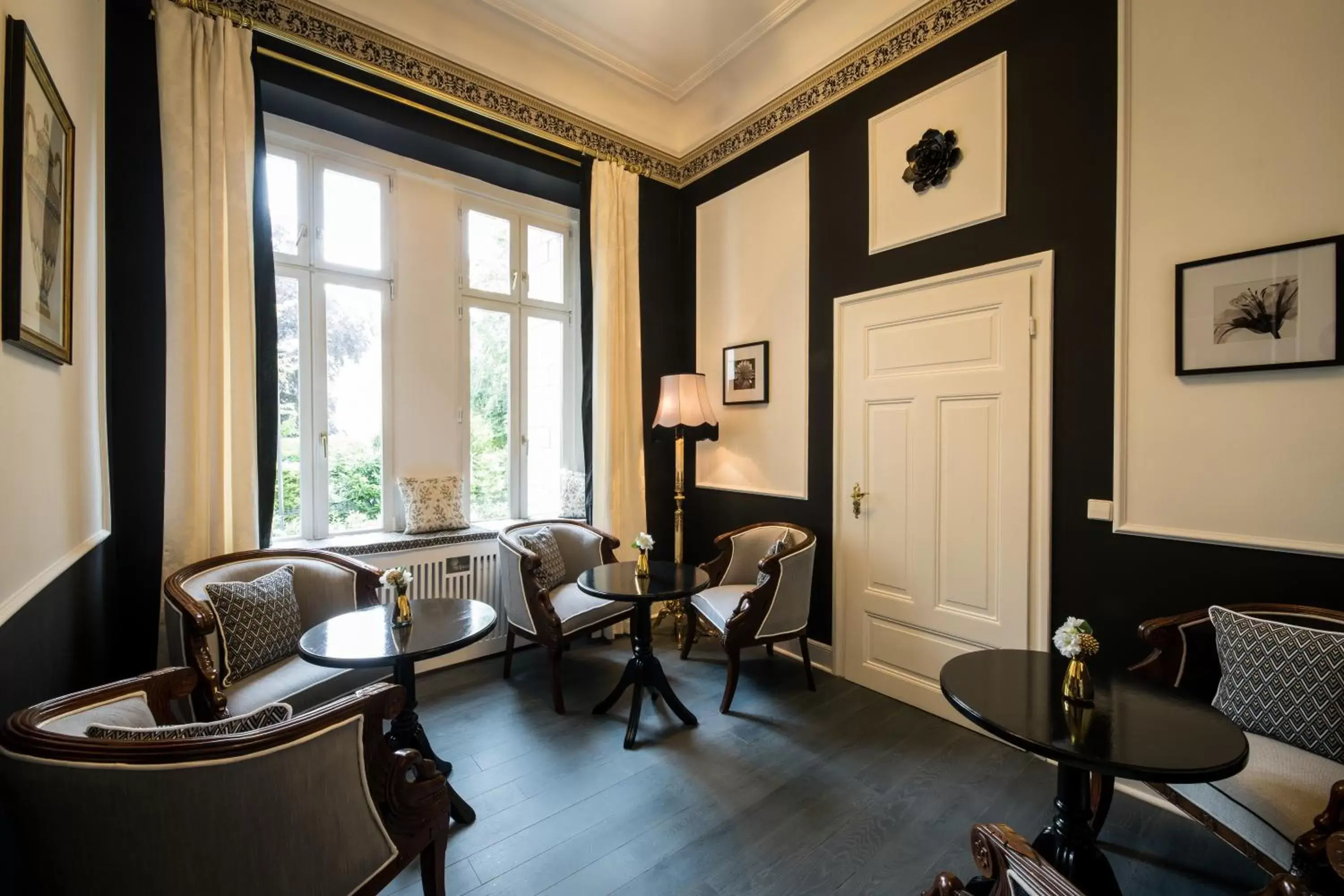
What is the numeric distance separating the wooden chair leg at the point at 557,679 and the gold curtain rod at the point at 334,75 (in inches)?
123

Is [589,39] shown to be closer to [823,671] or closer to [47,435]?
[47,435]

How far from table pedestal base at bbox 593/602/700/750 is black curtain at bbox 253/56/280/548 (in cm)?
186

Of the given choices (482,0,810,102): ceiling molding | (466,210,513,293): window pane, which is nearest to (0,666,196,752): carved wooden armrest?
(466,210,513,293): window pane

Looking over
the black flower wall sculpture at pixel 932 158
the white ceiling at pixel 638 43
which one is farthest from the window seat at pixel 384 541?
the black flower wall sculpture at pixel 932 158

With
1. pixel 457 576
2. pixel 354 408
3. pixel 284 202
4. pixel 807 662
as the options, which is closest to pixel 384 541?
pixel 457 576

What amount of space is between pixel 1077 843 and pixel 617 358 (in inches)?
131

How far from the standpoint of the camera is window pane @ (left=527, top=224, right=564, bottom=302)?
4.03 meters

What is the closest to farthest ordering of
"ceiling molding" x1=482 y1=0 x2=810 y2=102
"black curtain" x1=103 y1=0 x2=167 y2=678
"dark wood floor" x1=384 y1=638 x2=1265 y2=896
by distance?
"dark wood floor" x1=384 y1=638 x2=1265 y2=896
"black curtain" x1=103 y1=0 x2=167 y2=678
"ceiling molding" x1=482 y1=0 x2=810 y2=102

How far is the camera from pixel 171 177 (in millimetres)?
2408

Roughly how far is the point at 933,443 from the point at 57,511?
3430 millimetres

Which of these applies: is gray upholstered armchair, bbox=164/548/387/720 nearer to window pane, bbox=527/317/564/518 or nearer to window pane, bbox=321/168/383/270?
window pane, bbox=527/317/564/518

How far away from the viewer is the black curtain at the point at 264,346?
104 inches

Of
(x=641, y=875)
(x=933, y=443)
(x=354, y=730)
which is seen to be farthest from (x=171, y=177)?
(x=933, y=443)

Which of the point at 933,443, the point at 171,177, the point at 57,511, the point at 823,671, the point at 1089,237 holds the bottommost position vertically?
the point at 823,671
